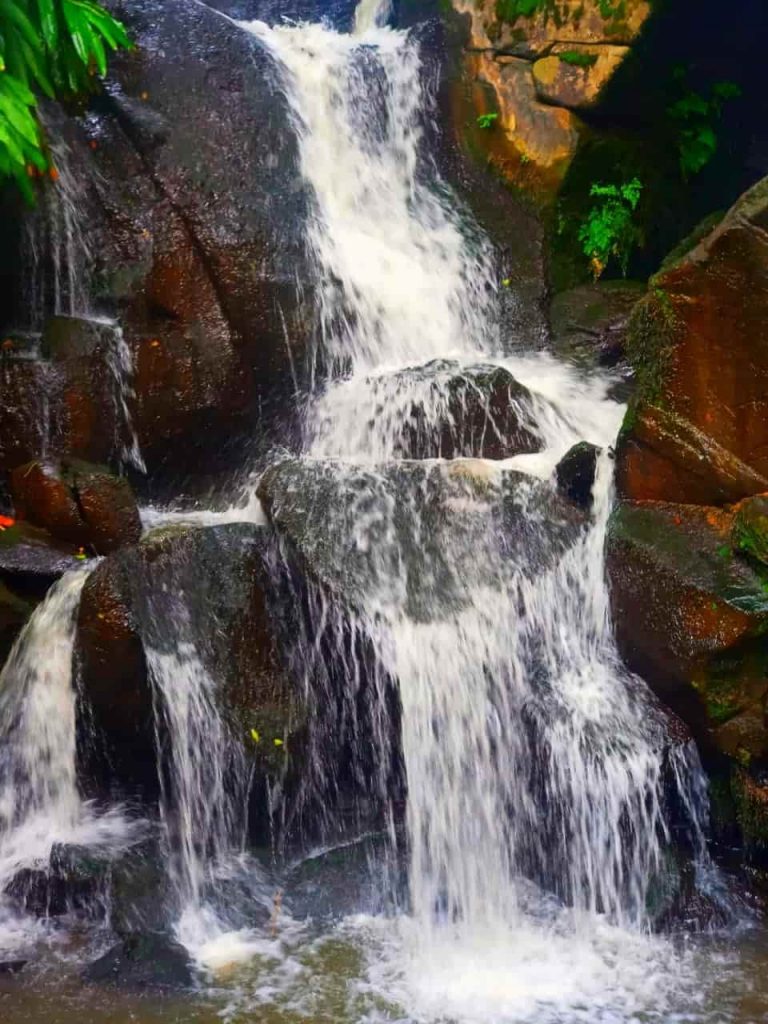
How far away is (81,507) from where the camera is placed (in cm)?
557

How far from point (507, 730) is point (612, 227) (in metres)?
4.85

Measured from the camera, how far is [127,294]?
6.71 metres

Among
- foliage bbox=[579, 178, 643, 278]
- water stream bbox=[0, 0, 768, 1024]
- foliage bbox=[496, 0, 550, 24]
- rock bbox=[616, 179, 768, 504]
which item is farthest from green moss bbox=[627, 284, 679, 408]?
foliage bbox=[496, 0, 550, 24]

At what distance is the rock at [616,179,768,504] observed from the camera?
491 centimetres

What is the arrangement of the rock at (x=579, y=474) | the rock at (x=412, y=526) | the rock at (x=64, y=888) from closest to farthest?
the rock at (x=64, y=888)
the rock at (x=412, y=526)
the rock at (x=579, y=474)

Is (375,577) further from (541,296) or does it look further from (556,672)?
(541,296)

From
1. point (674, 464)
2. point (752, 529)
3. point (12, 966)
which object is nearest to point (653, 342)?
point (674, 464)

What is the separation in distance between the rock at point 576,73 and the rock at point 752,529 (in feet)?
15.2

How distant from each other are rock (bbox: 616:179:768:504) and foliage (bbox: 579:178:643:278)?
291cm

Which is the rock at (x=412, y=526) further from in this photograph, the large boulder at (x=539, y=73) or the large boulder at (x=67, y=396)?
the large boulder at (x=539, y=73)

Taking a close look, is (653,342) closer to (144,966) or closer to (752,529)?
(752,529)

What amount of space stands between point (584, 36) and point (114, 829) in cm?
701

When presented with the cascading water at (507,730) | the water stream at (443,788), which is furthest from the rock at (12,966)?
the cascading water at (507,730)

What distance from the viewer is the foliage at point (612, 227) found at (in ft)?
26.5
